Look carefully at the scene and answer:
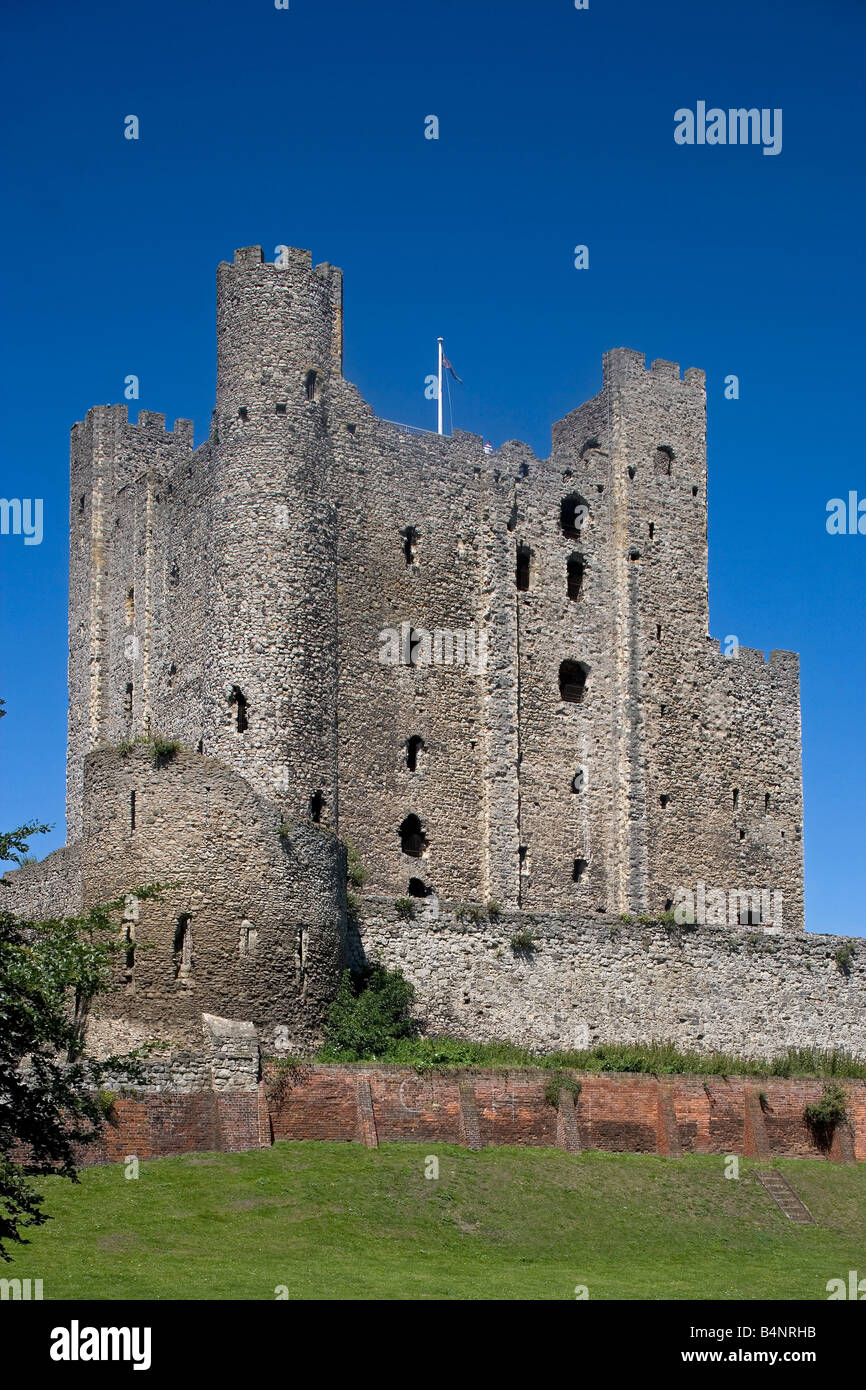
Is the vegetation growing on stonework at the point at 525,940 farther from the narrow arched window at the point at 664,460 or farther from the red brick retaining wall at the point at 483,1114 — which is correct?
the narrow arched window at the point at 664,460

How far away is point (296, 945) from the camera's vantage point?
3594 centimetres

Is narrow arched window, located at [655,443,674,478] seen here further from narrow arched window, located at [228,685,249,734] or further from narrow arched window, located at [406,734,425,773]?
narrow arched window, located at [228,685,249,734]

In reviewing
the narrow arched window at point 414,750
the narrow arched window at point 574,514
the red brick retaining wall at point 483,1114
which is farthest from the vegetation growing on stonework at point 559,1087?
the narrow arched window at point 574,514

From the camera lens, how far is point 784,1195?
34.7 m

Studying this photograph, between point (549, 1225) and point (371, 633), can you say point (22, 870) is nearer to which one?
point (371, 633)

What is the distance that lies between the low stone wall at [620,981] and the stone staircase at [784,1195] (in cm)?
743

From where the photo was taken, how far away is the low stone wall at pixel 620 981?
4066 centimetres

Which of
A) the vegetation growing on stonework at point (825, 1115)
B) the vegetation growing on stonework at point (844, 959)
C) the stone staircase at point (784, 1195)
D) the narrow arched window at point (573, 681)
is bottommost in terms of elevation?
the stone staircase at point (784, 1195)

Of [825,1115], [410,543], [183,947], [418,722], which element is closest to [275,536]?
[410,543]

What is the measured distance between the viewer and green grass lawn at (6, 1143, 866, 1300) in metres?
25.0

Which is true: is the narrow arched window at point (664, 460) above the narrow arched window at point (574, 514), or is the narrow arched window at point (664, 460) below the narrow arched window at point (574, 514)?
above

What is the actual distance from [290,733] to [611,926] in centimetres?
868

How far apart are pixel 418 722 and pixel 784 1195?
51.0ft

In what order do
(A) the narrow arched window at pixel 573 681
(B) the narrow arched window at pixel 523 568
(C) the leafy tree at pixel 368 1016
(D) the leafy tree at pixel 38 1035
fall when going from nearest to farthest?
(D) the leafy tree at pixel 38 1035
(C) the leafy tree at pixel 368 1016
(B) the narrow arched window at pixel 523 568
(A) the narrow arched window at pixel 573 681
